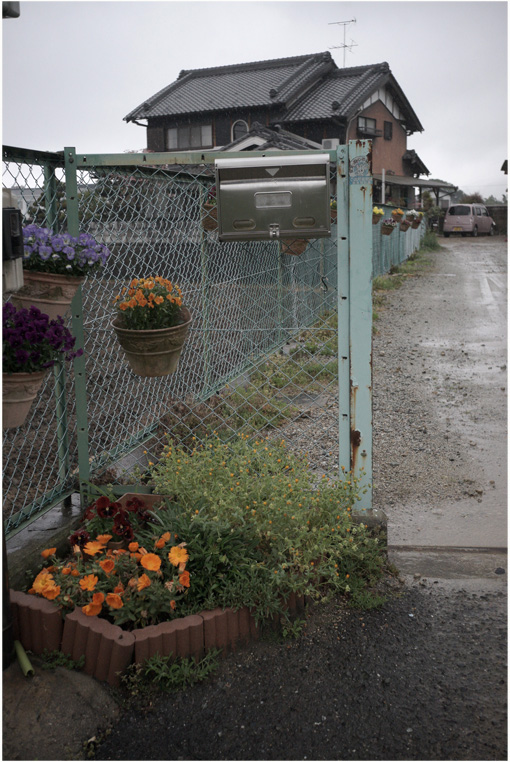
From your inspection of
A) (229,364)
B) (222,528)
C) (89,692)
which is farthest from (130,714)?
(229,364)

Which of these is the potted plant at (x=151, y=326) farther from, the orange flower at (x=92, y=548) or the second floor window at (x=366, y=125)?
the second floor window at (x=366, y=125)

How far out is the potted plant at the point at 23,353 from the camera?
2.39 meters

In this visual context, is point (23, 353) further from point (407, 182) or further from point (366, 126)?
point (407, 182)

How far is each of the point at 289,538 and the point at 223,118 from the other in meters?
30.9

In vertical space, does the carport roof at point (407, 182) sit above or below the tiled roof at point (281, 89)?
below

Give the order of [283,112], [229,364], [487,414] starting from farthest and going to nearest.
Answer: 1. [283,112]
2. [229,364]
3. [487,414]

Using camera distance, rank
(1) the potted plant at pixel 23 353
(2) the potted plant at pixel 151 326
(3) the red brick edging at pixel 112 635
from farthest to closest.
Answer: (2) the potted plant at pixel 151 326
(3) the red brick edging at pixel 112 635
(1) the potted plant at pixel 23 353

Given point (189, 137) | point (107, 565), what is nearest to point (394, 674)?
point (107, 565)

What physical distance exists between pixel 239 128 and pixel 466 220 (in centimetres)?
1264

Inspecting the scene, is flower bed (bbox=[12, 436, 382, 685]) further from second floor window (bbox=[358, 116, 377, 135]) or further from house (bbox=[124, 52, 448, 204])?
second floor window (bbox=[358, 116, 377, 135])

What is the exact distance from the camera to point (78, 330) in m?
3.36

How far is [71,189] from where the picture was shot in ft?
10.8

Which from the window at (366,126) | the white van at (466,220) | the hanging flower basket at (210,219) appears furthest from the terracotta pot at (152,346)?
the white van at (466,220)

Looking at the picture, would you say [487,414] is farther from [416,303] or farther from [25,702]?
[416,303]
